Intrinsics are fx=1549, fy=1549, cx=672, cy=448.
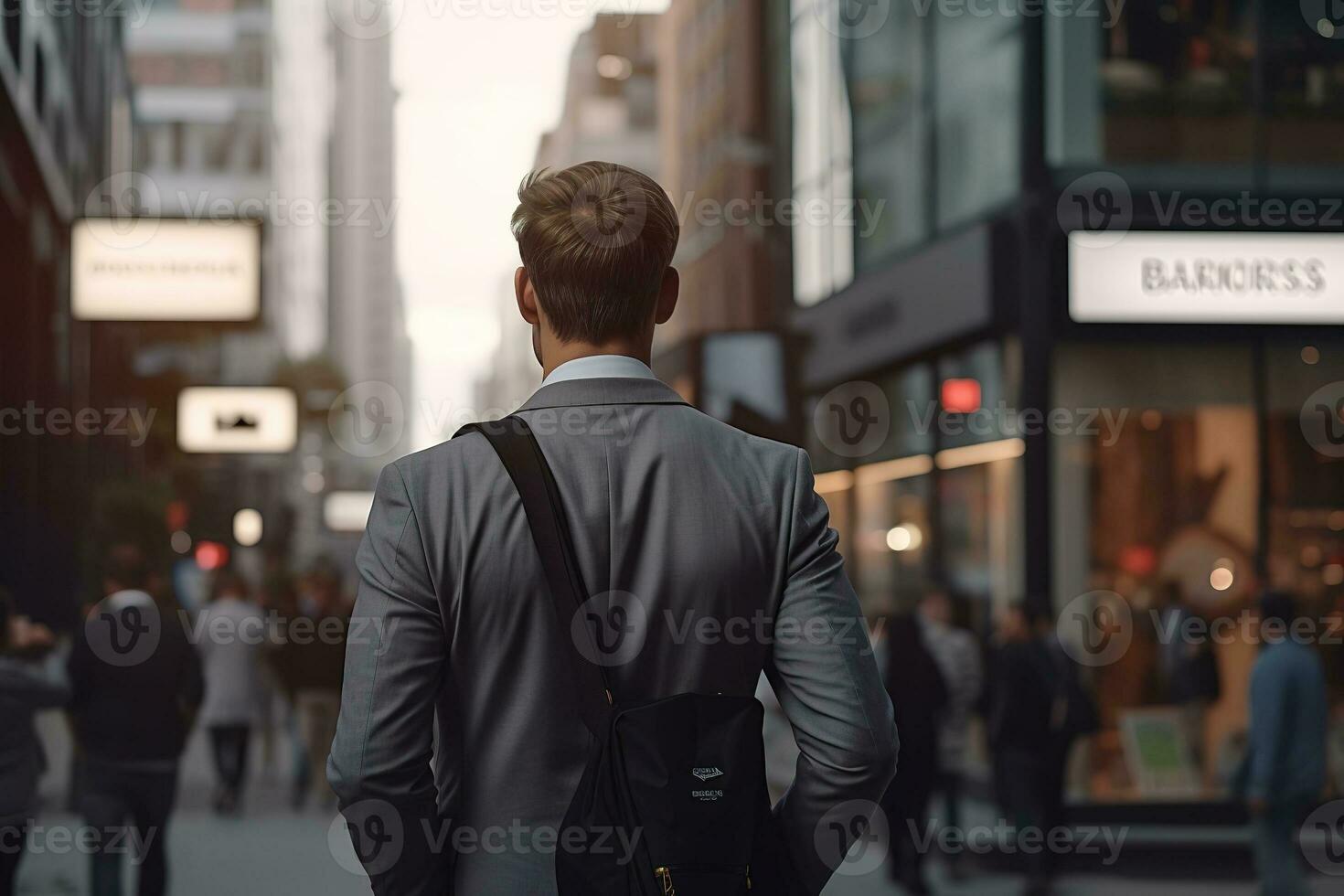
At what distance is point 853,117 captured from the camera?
59.4ft

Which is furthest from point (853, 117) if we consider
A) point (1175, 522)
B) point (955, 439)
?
point (1175, 522)

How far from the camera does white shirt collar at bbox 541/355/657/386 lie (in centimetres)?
221

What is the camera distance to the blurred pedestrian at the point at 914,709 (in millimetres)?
9930

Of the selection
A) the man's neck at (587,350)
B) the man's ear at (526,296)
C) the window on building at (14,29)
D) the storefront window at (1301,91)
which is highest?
the window on building at (14,29)

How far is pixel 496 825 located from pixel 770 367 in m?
14.7

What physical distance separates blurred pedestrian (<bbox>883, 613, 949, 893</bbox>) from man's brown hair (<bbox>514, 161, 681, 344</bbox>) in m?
7.93

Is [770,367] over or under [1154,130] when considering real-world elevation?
under

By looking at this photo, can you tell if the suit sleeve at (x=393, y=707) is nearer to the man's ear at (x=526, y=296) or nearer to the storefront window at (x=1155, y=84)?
the man's ear at (x=526, y=296)

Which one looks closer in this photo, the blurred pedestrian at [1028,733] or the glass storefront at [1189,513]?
the blurred pedestrian at [1028,733]

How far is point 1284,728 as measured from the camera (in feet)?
25.0

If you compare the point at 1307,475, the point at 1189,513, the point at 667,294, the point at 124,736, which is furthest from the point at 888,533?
the point at 667,294

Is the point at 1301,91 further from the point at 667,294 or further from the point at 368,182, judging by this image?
the point at 368,182

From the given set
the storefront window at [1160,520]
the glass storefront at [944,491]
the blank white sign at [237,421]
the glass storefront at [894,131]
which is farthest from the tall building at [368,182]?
the storefront window at [1160,520]

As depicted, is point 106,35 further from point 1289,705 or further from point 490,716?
point 490,716
